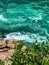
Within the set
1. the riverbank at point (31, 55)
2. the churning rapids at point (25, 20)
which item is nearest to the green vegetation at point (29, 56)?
the riverbank at point (31, 55)

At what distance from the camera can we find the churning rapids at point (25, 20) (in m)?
12.7

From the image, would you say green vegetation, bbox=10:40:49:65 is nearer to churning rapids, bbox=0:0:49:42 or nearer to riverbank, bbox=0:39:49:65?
riverbank, bbox=0:39:49:65

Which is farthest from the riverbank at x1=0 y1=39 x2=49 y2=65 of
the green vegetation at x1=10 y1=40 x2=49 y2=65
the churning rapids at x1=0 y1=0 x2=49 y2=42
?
the churning rapids at x1=0 y1=0 x2=49 y2=42

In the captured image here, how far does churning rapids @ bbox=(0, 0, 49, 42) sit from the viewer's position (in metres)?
12.7

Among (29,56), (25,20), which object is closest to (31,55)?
(29,56)

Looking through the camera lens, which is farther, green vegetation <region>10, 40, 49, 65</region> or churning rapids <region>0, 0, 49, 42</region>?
churning rapids <region>0, 0, 49, 42</region>

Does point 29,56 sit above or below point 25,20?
above

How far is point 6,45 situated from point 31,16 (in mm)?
5404

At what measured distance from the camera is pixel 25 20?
47.9 ft

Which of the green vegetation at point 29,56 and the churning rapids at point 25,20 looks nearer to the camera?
the green vegetation at point 29,56

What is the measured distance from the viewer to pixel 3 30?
1318 centimetres

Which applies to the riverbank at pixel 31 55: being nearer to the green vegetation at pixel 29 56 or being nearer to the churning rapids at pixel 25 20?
the green vegetation at pixel 29 56

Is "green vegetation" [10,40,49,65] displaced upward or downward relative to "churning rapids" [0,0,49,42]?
upward

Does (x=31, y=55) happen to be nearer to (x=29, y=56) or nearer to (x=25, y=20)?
(x=29, y=56)
